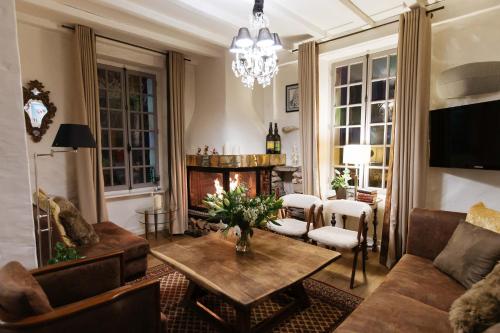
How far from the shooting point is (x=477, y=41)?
2.72 metres

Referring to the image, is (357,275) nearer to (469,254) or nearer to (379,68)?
(469,254)

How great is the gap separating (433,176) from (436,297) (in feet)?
5.79

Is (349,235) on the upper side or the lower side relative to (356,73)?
lower

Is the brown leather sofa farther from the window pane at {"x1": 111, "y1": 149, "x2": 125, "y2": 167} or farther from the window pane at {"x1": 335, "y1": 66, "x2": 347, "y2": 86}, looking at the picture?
the window pane at {"x1": 111, "y1": 149, "x2": 125, "y2": 167}

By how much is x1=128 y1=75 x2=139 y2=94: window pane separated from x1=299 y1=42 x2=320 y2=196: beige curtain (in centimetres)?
246

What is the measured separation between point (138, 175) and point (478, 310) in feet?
13.6

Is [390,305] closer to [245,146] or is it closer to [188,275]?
[188,275]

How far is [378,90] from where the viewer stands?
11.9 ft

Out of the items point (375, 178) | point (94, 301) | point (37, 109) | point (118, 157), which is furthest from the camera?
point (118, 157)

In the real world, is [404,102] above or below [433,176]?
above

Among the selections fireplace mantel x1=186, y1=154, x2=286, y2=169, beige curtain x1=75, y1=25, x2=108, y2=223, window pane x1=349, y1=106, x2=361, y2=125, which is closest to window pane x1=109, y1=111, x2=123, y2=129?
beige curtain x1=75, y1=25, x2=108, y2=223

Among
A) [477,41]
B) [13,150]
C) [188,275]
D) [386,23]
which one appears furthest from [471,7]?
[13,150]

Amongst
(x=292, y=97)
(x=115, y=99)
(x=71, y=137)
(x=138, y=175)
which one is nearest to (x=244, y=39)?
(x=71, y=137)

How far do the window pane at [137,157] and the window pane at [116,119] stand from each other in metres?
0.43
